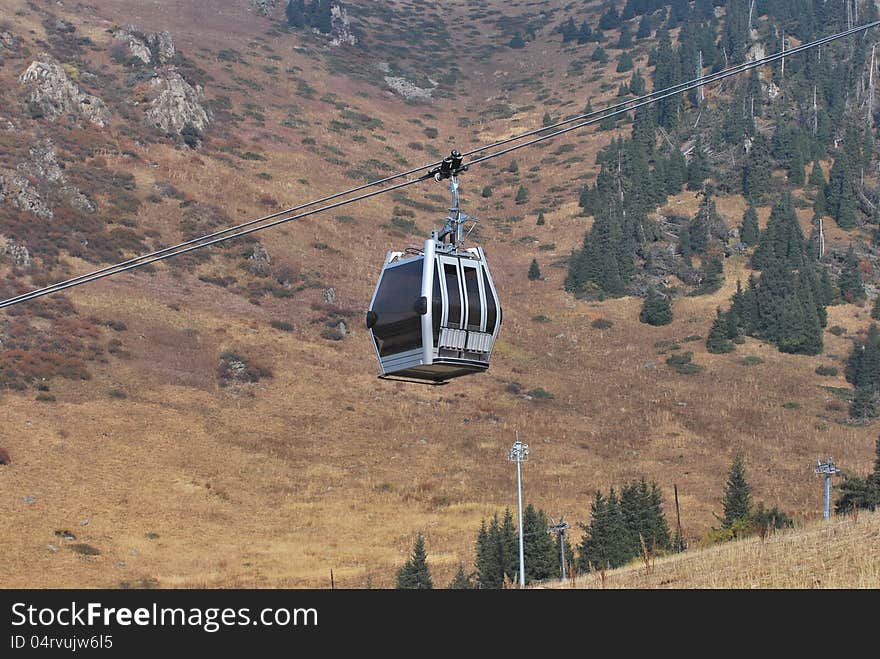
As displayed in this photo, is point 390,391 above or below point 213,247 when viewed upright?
below

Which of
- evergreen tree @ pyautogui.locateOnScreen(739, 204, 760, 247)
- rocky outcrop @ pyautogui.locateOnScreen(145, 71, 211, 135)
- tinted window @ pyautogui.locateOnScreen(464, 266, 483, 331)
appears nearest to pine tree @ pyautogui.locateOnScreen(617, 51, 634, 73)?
evergreen tree @ pyautogui.locateOnScreen(739, 204, 760, 247)

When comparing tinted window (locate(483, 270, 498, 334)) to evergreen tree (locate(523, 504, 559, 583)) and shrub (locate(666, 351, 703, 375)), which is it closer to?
evergreen tree (locate(523, 504, 559, 583))

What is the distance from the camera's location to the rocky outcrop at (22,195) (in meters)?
86.8

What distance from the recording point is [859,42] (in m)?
132

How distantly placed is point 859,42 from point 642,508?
104m

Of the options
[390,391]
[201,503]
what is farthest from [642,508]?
[390,391]

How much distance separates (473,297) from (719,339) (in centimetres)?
7567

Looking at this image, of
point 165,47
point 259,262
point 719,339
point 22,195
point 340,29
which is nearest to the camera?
point 22,195

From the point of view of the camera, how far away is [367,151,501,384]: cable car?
57.6 ft

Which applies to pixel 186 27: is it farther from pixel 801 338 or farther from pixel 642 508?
pixel 642 508

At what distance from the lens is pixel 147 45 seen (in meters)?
125

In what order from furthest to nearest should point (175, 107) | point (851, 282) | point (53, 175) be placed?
point (175, 107)
point (851, 282)
point (53, 175)

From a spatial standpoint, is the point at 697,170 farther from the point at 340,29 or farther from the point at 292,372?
the point at 340,29

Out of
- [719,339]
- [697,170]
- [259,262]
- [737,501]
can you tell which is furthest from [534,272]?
[737,501]
